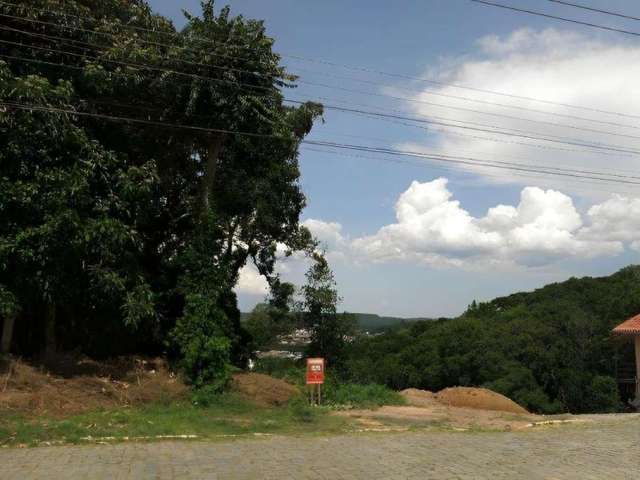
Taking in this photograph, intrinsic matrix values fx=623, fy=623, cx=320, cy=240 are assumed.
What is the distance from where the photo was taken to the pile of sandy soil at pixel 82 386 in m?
13.3

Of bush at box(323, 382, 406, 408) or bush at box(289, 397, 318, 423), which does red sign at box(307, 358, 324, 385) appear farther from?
bush at box(323, 382, 406, 408)

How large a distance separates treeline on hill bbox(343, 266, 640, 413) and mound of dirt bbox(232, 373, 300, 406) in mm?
23893

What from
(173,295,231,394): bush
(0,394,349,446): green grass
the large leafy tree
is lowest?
(0,394,349,446): green grass

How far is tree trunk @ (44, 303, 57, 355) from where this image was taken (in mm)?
16844

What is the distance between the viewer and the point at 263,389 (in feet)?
53.9

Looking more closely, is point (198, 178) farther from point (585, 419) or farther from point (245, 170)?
point (585, 419)

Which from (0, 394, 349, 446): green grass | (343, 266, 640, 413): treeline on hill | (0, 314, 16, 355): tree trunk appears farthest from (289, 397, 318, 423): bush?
(343, 266, 640, 413): treeline on hill

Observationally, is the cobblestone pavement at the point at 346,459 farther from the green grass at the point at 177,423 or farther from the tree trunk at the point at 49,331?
the tree trunk at the point at 49,331

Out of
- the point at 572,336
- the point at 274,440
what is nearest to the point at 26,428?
the point at 274,440

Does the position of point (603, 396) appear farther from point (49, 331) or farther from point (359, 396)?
point (49, 331)

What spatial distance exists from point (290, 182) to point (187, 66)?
7.05m

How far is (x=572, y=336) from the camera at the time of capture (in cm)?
4953

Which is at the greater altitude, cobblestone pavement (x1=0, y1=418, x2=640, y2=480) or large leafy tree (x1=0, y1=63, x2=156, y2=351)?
large leafy tree (x1=0, y1=63, x2=156, y2=351)

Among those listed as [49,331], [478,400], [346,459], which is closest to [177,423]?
[346,459]
